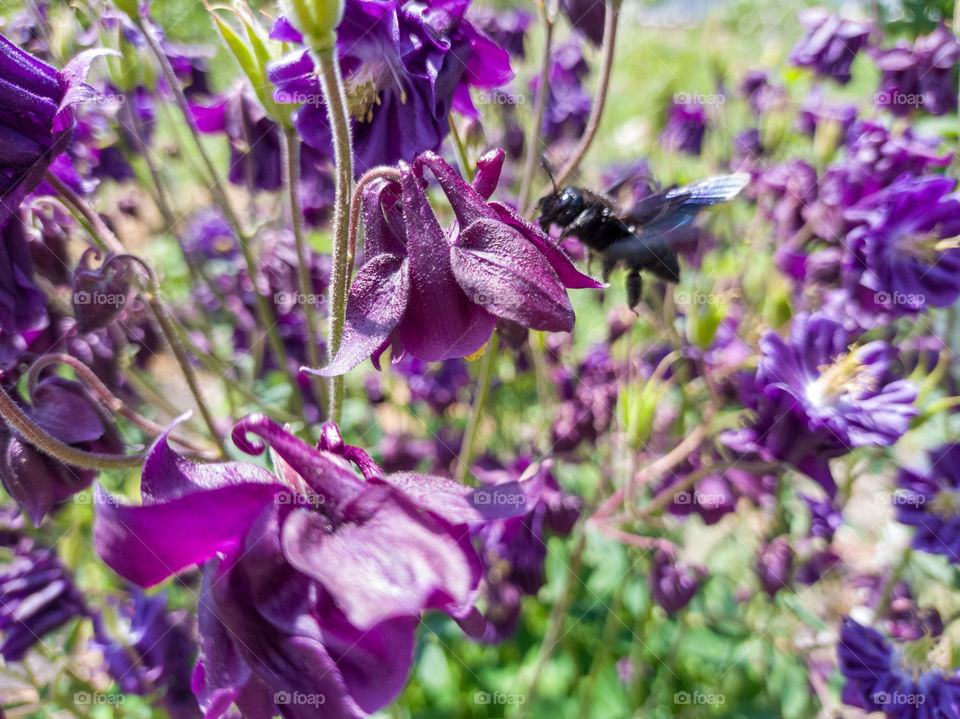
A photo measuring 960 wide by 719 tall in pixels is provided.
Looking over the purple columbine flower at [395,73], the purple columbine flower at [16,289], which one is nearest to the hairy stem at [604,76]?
the purple columbine flower at [395,73]

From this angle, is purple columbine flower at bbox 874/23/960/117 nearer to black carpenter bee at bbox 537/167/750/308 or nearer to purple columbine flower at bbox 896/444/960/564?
purple columbine flower at bbox 896/444/960/564

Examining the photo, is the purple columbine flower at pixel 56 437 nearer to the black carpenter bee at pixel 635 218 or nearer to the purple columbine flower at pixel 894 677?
the black carpenter bee at pixel 635 218

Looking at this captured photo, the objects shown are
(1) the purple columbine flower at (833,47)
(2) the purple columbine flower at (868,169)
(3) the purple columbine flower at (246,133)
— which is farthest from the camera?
(1) the purple columbine flower at (833,47)

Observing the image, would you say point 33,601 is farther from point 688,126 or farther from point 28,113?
point 688,126

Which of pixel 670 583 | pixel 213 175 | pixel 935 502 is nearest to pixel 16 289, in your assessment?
pixel 213 175

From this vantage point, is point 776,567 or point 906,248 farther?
point 776,567

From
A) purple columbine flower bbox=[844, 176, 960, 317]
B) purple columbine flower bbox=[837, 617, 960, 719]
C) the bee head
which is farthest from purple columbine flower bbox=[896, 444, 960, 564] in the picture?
the bee head

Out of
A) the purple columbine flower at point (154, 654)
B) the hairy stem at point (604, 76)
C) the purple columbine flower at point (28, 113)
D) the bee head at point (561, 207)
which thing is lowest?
the purple columbine flower at point (154, 654)

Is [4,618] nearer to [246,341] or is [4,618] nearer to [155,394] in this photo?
[155,394]
